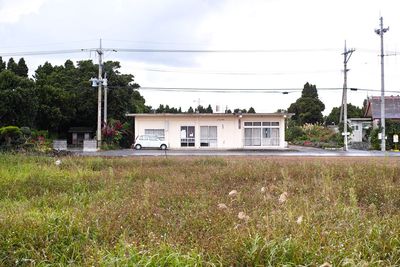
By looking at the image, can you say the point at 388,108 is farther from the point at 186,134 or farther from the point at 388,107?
the point at 186,134

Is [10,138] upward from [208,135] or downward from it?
downward


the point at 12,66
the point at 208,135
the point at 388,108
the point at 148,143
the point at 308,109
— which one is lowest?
the point at 148,143

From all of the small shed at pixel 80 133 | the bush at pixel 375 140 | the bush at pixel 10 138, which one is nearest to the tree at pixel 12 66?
the small shed at pixel 80 133

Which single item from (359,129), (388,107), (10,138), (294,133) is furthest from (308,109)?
(10,138)

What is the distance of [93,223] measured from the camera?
14.9ft

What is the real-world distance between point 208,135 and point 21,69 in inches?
959

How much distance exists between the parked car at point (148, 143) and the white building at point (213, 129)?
66.5 inches

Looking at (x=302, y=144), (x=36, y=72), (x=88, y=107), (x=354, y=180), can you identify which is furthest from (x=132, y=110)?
(x=354, y=180)

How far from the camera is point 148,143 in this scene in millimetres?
34625

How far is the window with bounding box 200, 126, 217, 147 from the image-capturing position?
36.7 meters

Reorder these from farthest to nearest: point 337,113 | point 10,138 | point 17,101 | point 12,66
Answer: point 337,113, point 12,66, point 17,101, point 10,138

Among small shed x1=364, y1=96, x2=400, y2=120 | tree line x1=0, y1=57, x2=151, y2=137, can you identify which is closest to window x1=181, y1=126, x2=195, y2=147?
tree line x1=0, y1=57, x2=151, y2=137

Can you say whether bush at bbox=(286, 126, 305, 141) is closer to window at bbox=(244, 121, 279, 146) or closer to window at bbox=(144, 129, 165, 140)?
window at bbox=(244, 121, 279, 146)

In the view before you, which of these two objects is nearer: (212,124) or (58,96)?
(212,124)
